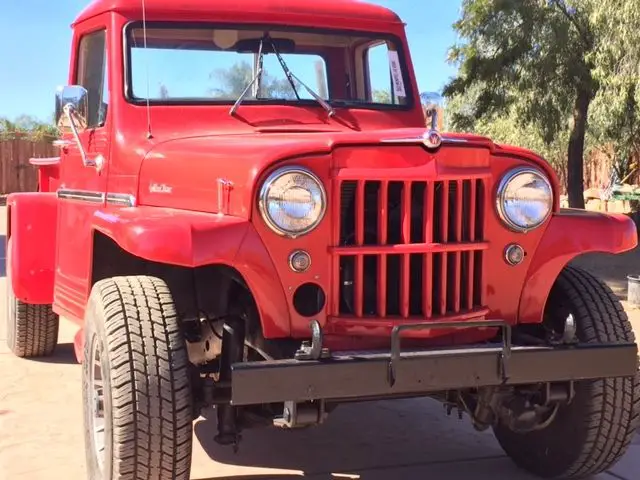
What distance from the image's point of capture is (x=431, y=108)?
463 cm

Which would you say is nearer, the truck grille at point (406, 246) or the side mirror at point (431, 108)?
the truck grille at point (406, 246)

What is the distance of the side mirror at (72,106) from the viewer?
4020 millimetres

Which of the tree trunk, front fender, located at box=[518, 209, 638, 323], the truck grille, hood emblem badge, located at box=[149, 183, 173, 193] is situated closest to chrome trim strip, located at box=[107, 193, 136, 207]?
hood emblem badge, located at box=[149, 183, 173, 193]

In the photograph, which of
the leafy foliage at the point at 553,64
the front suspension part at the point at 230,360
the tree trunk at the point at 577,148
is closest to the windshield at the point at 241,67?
the front suspension part at the point at 230,360

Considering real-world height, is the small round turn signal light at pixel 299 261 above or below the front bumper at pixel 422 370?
above

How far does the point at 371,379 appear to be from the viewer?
9.61 feet

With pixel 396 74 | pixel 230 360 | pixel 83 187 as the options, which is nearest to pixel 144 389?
pixel 230 360

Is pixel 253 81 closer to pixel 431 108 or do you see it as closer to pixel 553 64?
pixel 431 108

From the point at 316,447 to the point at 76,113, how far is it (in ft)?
6.53

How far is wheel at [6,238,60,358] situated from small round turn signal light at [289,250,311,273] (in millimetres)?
3261

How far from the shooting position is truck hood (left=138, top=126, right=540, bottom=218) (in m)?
3.05

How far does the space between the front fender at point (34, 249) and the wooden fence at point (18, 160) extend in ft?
69.3

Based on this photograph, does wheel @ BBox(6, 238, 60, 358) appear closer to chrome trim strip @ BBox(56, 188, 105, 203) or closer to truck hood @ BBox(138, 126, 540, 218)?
chrome trim strip @ BBox(56, 188, 105, 203)

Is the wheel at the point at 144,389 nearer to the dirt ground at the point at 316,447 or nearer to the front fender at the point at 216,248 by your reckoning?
the front fender at the point at 216,248
